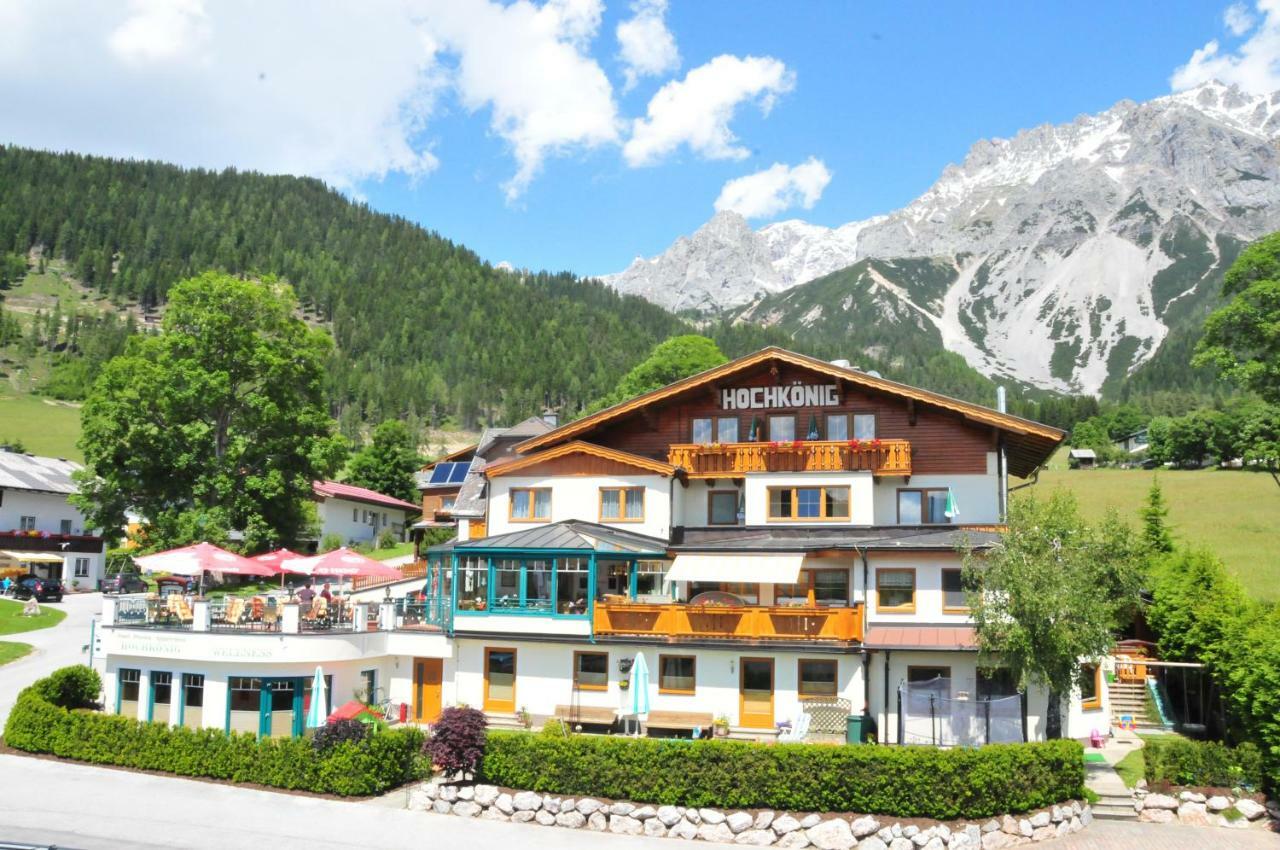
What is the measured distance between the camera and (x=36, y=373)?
187125 millimetres

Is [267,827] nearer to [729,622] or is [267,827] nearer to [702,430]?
[729,622]

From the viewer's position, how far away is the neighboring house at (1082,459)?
14055 centimetres

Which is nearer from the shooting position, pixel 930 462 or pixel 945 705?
pixel 945 705

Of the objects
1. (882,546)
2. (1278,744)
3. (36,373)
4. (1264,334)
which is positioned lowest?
(1278,744)

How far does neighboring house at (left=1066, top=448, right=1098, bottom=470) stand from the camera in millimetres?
140550

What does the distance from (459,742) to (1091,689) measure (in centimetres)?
1789

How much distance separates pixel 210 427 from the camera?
175ft

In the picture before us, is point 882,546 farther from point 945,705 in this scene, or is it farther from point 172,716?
point 172,716

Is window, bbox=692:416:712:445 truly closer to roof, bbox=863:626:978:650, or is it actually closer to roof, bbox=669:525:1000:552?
roof, bbox=669:525:1000:552

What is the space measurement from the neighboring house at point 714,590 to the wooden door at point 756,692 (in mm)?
63

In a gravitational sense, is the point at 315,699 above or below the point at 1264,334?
below

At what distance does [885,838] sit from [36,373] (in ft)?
656

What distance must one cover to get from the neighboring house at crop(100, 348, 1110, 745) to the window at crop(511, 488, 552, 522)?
0.10m

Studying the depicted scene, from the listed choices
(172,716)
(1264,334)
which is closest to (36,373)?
(172,716)
